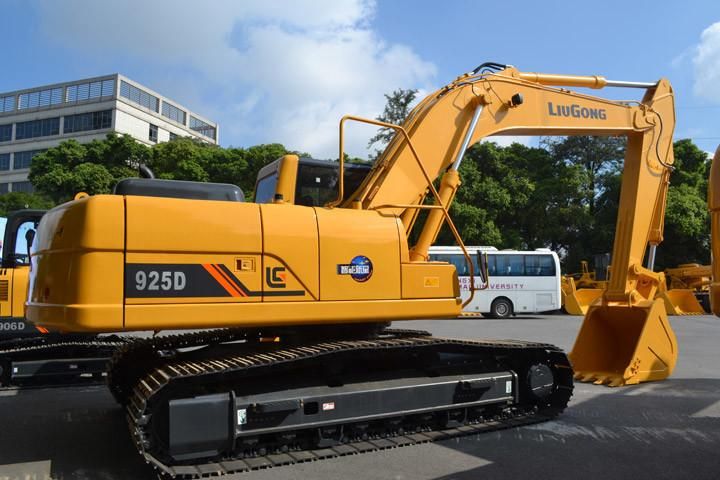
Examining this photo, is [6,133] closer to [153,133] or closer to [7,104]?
[7,104]

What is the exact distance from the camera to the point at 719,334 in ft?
50.6

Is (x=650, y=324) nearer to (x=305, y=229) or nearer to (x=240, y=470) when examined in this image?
(x=305, y=229)

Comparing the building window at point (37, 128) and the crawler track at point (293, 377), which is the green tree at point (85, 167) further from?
the building window at point (37, 128)

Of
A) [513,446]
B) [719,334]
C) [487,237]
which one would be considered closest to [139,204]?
[513,446]

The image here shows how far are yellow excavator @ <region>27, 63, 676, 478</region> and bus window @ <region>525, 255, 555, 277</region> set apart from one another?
53.5 feet

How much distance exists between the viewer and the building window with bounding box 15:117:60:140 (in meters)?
67.6

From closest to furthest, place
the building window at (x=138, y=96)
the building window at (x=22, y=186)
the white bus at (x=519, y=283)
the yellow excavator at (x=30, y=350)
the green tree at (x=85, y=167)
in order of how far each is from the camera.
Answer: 1. the yellow excavator at (x=30, y=350)
2. the white bus at (x=519, y=283)
3. the green tree at (x=85, y=167)
4. the building window at (x=22, y=186)
5. the building window at (x=138, y=96)

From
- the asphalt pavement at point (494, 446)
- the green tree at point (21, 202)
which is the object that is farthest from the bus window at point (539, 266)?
the green tree at point (21, 202)

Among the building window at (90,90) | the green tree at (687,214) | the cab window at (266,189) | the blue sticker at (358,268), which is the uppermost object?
the building window at (90,90)

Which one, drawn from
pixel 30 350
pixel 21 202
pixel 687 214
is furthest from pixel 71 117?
pixel 30 350

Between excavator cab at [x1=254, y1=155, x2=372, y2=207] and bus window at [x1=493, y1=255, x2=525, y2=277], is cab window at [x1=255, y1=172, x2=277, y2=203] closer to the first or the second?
excavator cab at [x1=254, y1=155, x2=372, y2=207]

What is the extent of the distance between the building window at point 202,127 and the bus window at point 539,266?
69300 millimetres

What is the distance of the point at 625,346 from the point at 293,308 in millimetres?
5744

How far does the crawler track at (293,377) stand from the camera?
423cm
